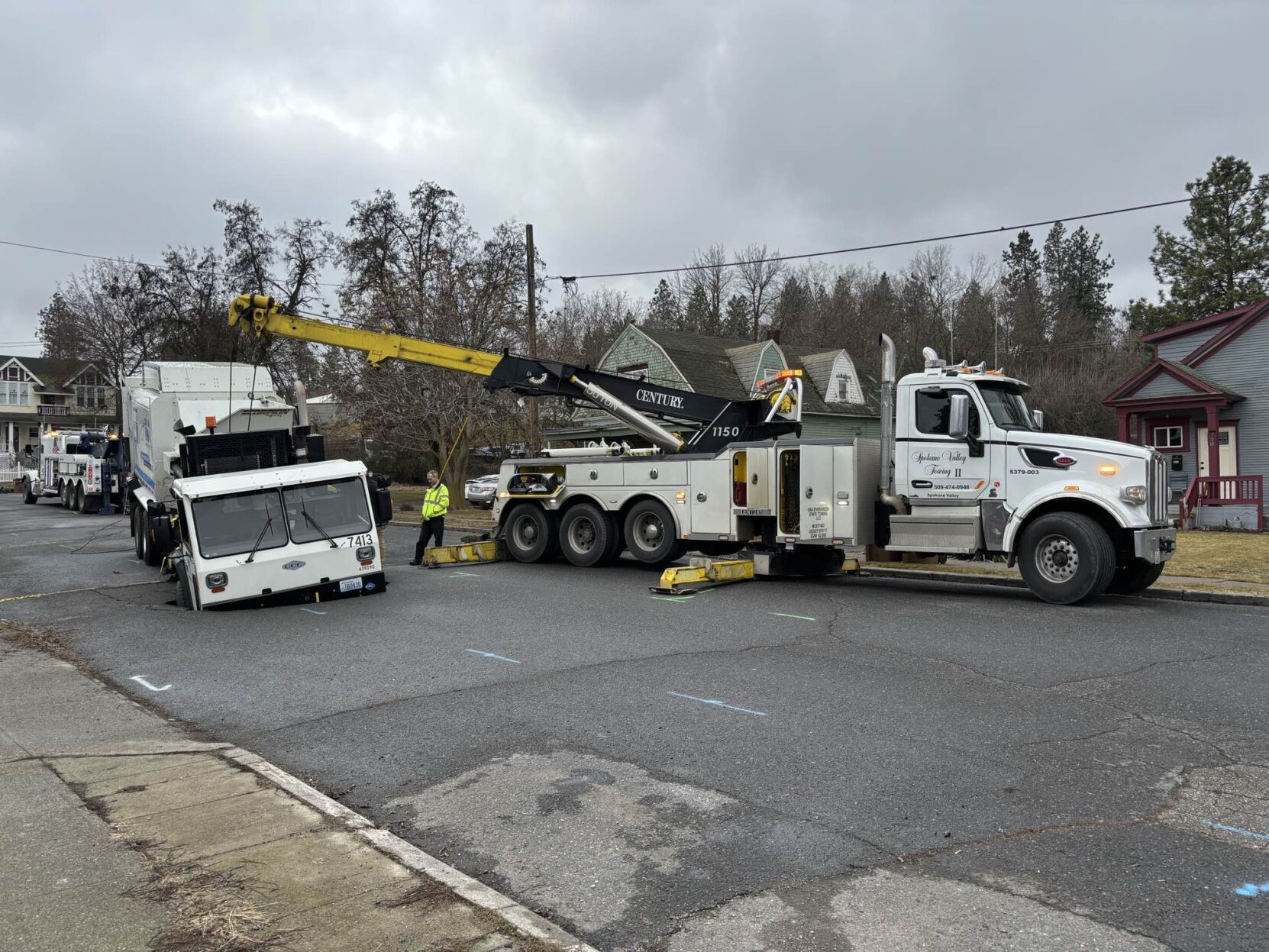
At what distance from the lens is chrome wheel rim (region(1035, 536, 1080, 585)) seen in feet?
37.8

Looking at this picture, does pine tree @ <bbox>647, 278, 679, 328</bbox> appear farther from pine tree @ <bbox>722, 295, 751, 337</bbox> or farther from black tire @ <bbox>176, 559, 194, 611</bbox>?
black tire @ <bbox>176, 559, 194, 611</bbox>

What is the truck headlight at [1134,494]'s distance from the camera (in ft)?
37.2

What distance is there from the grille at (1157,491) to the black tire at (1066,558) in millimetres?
608

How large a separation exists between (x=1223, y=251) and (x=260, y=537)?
144 ft

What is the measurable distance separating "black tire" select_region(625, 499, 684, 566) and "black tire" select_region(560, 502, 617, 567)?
399mm

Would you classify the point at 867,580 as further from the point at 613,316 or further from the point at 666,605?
the point at 613,316

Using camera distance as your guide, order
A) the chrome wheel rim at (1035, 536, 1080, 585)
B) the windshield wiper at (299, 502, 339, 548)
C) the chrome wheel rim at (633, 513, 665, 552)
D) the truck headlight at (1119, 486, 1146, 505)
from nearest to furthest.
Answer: the truck headlight at (1119, 486, 1146, 505) → the chrome wheel rim at (1035, 536, 1080, 585) → the windshield wiper at (299, 502, 339, 548) → the chrome wheel rim at (633, 513, 665, 552)

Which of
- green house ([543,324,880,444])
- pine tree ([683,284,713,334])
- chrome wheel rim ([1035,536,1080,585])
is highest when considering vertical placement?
pine tree ([683,284,713,334])

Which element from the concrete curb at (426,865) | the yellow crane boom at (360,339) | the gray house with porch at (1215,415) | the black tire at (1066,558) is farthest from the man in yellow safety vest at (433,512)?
the gray house with porch at (1215,415)

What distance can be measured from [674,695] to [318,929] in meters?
4.06

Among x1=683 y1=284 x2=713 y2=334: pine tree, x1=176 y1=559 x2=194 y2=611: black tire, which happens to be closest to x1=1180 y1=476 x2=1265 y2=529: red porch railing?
x1=176 y1=559 x2=194 y2=611: black tire

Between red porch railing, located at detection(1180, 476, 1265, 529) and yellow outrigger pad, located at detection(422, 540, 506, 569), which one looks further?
red porch railing, located at detection(1180, 476, 1265, 529)

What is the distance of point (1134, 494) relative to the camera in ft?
37.2

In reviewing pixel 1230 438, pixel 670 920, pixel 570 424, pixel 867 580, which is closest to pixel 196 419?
pixel 867 580
